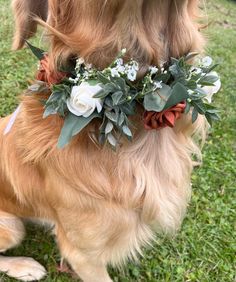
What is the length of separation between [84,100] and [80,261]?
1149 mm

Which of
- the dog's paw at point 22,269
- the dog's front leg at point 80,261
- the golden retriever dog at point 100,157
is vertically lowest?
the dog's paw at point 22,269

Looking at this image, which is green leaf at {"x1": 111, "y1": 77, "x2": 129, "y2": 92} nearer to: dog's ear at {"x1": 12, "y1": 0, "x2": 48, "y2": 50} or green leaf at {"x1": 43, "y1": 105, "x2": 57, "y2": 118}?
green leaf at {"x1": 43, "y1": 105, "x2": 57, "y2": 118}

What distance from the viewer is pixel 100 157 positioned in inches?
85.8

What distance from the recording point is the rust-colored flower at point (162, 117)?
198 cm

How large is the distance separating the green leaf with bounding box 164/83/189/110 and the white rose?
319mm

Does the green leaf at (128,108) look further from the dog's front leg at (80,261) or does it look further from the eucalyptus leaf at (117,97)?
the dog's front leg at (80,261)

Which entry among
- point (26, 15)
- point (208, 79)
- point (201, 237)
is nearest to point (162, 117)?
point (208, 79)

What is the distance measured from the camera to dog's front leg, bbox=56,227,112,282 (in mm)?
2557

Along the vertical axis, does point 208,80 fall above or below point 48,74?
below

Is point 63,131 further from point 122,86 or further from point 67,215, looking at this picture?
point 67,215

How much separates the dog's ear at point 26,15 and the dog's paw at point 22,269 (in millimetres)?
1655

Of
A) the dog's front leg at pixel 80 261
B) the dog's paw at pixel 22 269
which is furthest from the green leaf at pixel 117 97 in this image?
the dog's paw at pixel 22 269

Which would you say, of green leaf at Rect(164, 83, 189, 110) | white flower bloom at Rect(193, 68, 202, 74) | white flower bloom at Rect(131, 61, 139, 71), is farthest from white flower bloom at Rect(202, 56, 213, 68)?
white flower bloom at Rect(131, 61, 139, 71)

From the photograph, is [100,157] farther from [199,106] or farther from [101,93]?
[199,106]
